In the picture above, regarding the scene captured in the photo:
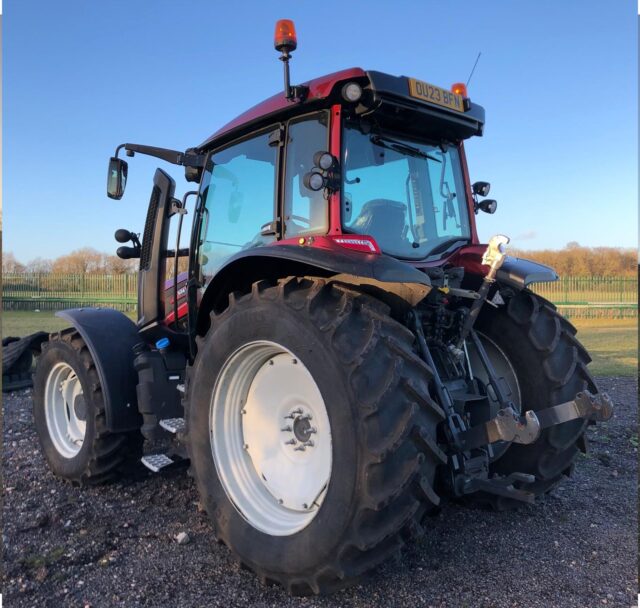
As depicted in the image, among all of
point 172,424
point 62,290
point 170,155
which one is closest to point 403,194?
point 170,155

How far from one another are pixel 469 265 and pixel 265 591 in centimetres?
216

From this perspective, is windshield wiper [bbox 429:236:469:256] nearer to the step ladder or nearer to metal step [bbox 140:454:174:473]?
the step ladder

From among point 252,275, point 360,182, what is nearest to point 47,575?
point 252,275

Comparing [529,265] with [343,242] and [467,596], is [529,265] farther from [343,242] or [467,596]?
[467,596]

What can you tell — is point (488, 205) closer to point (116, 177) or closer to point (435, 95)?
point (435, 95)

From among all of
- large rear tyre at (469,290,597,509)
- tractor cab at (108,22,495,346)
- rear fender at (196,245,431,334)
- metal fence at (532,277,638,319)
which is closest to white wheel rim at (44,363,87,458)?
tractor cab at (108,22,495,346)

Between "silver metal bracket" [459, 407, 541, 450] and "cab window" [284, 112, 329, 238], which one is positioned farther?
"cab window" [284, 112, 329, 238]

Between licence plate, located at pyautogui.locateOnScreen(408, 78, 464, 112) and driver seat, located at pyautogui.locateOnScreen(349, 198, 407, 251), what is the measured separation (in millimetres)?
595

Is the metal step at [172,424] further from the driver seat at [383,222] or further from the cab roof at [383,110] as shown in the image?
the cab roof at [383,110]

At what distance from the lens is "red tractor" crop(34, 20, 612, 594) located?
7.72ft

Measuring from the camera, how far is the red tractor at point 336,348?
2.35 metres

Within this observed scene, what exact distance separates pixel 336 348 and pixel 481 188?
7.12 feet

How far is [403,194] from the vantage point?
3379 mm

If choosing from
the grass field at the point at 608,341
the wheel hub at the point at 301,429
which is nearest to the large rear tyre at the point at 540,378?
the wheel hub at the point at 301,429
